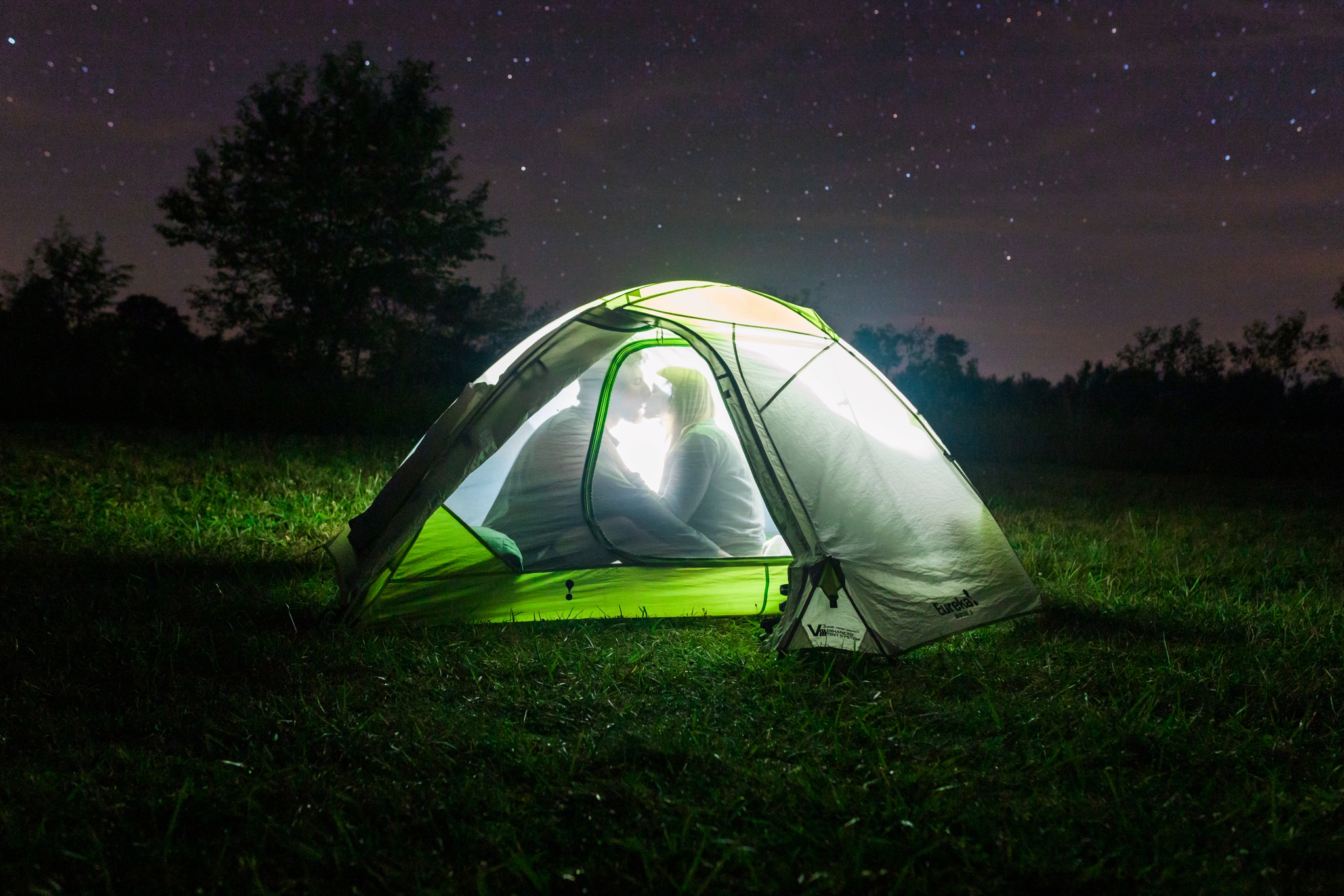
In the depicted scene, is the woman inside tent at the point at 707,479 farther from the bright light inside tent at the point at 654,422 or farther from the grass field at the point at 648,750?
the grass field at the point at 648,750

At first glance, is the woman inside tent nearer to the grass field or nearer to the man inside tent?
the man inside tent

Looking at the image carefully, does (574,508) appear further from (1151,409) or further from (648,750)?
(1151,409)

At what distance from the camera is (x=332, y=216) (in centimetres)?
2422

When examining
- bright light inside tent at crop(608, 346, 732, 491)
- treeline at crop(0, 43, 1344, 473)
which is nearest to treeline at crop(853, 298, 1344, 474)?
treeline at crop(0, 43, 1344, 473)

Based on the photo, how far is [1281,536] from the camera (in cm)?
683

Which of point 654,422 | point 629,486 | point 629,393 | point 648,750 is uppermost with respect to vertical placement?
point 629,393

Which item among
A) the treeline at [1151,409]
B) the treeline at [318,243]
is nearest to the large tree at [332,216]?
the treeline at [318,243]

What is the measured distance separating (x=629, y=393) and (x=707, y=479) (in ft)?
2.63

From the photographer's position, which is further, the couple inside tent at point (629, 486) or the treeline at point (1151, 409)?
the treeline at point (1151, 409)

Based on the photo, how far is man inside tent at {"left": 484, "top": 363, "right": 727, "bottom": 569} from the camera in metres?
4.41

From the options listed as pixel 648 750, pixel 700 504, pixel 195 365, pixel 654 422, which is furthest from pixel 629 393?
pixel 195 365

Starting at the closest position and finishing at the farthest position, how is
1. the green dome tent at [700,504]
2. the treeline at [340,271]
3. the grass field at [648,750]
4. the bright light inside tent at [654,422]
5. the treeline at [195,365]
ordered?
the grass field at [648,750], the green dome tent at [700,504], the bright light inside tent at [654,422], the treeline at [195,365], the treeline at [340,271]

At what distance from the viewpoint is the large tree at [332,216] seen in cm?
2392

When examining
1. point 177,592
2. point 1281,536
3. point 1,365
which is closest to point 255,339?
point 1,365
